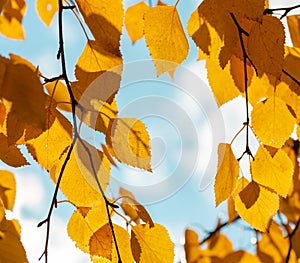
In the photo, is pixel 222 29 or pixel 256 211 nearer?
pixel 222 29

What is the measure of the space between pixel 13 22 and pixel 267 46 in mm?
551

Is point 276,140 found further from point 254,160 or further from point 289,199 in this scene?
point 289,199

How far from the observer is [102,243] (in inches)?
25.4

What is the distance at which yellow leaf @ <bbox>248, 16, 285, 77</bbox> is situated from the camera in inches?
23.5

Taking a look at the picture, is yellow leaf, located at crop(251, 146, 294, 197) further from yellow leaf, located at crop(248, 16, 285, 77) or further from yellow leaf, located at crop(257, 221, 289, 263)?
yellow leaf, located at crop(257, 221, 289, 263)

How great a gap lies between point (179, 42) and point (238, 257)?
0.65m

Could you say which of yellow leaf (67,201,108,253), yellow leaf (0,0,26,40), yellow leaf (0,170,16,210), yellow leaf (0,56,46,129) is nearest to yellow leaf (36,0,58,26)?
yellow leaf (0,0,26,40)

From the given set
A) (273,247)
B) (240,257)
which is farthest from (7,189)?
(273,247)

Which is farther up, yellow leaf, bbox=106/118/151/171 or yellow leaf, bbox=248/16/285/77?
yellow leaf, bbox=248/16/285/77

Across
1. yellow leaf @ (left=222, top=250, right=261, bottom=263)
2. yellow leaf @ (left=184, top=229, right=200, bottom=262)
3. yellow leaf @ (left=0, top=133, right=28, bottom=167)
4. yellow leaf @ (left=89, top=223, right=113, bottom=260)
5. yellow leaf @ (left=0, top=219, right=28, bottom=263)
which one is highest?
yellow leaf @ (left=0, top=133, right=28, bottom=167)

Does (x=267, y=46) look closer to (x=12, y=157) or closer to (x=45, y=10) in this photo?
(x=12, y=157)

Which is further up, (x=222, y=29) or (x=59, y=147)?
(x=222, y=29)

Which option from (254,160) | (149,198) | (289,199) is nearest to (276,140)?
(254,160)

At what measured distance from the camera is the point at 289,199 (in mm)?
1304
